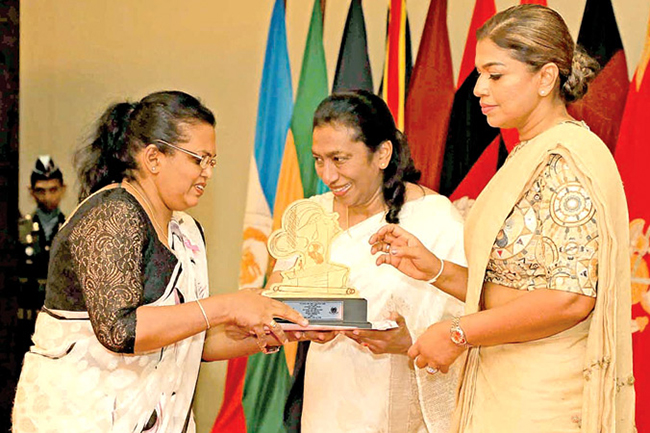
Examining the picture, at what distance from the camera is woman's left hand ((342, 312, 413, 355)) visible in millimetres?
2615

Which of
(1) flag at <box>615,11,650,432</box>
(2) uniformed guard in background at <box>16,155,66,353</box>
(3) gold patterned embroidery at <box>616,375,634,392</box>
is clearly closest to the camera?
(3) gold patterned embroidery at <box>616,375,634,392</box>

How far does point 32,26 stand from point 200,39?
59.8 inches

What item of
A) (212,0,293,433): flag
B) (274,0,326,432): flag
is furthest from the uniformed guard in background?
(274,0,326,432): flag

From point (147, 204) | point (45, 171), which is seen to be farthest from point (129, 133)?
point (45, 171)

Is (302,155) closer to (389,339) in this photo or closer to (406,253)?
(389,339)

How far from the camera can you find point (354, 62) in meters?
4.18

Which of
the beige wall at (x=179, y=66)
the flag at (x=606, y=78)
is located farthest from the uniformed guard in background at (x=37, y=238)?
the flag at (x=606, y=78)

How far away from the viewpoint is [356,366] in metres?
2.83

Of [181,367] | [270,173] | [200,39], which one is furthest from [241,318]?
[200,39]

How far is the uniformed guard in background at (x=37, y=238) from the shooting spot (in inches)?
212

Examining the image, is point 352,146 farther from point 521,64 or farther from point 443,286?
point 521,64

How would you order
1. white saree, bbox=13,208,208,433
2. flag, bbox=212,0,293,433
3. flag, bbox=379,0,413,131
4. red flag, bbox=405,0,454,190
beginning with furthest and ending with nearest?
1. flag, bbox=212,0,293,433
2. flag, bbox=379,0,413,131
3. red flag, bbox=405,0,454,190
4. white saree, bbox=13,208,208,433

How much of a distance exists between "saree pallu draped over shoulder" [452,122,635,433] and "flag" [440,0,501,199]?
1708 mm

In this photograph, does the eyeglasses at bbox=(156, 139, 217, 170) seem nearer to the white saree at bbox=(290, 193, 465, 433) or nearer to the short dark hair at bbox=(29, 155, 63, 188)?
the white saree at bbox=(290, 193, 465, 433)
